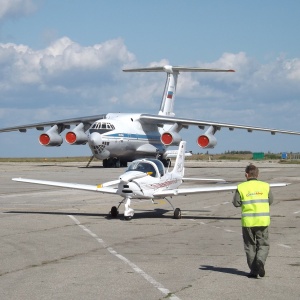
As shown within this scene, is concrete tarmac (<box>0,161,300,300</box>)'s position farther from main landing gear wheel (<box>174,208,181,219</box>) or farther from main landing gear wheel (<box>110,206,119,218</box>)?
main landing gear wheel (<box>110,206,119,218</box>)

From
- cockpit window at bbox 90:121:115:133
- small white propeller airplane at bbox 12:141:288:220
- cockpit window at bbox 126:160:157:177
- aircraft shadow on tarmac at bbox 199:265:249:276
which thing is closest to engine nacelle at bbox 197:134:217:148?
cockpit window at bbox 90:121:115:133

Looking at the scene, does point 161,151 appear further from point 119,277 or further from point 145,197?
point 119,277

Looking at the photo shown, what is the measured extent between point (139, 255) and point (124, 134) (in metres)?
40.3

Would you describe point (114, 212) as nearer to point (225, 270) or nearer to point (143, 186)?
point (143, 186)

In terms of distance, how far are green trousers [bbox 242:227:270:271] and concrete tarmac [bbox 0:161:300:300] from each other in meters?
0.31

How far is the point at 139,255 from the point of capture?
12484 mm

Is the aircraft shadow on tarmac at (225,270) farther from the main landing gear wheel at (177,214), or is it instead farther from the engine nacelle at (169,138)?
the engine nacelle at (169,138)

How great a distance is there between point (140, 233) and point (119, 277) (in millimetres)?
5692

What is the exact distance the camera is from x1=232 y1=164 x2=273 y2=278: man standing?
10469 millimetres

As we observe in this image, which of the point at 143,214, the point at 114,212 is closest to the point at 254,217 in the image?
the point at 114,212

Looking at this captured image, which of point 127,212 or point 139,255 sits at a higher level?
point 127,212

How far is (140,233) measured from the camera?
15891 millimetres

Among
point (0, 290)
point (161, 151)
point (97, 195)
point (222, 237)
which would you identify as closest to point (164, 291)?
point (0, 290)

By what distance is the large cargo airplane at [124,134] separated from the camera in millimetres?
51750
